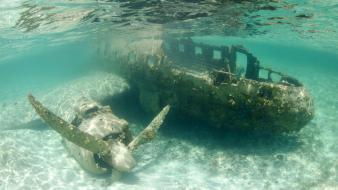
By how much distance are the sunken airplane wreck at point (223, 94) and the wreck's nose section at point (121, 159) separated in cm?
469

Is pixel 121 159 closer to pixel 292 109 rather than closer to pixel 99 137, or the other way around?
pixel 99 137

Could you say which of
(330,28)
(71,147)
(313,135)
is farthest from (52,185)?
(330,28)

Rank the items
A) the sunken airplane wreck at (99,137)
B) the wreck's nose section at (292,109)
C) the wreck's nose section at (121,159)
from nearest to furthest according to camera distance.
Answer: the sunken airplane wreck at (99,137)
the wreck's nose section at (121,159)
the wreck's nose section at (292,109)

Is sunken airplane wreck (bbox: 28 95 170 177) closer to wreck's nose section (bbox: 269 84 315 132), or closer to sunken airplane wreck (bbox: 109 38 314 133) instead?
sunken airplane wreck (bbox: 109 38 314 133)

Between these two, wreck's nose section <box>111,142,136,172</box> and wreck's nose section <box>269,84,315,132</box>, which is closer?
wreck's nose section <box>111,142,136,172</box>

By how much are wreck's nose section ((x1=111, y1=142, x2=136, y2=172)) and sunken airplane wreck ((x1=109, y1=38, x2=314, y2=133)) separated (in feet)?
15.4

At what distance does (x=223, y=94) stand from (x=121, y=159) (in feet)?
17.5

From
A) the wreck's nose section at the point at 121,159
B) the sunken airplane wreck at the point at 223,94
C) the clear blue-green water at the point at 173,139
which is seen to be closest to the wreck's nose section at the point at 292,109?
the sunken airplane wreck at the point at 223,94

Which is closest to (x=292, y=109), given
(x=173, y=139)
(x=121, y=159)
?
(x=173, y=139)

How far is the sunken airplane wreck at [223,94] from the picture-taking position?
12906 millimetres

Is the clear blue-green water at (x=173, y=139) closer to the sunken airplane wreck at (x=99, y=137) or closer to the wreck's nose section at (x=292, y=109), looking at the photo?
the sunken airplane wreck at (x=99, y=137)

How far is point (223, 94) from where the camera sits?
13.4 m

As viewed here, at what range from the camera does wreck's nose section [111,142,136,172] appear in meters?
11.0

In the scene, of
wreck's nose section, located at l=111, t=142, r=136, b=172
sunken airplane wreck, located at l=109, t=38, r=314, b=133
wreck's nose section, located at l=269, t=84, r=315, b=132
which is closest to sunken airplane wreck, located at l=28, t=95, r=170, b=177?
wreck's nose section, located at l=111, t=142, r=136, b=172
